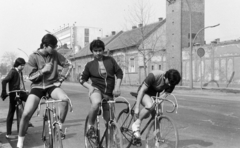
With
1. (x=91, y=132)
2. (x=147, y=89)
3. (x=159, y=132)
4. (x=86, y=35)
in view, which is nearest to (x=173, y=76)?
(x=147, y=89)

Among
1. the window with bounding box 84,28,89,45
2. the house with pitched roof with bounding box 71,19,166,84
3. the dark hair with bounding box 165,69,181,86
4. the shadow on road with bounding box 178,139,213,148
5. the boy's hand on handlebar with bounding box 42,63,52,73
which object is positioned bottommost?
the shadow on road with bounding box 178,139,213,148

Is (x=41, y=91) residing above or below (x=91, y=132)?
above

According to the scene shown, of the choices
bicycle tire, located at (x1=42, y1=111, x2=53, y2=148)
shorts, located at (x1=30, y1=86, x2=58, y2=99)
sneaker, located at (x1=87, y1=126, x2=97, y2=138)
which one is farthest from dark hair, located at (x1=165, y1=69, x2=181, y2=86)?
bicycle tire, located at (x1=42, y1=111, x2=53, y2=148)

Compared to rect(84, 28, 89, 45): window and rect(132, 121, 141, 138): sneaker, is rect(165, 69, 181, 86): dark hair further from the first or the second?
rect(84, 28, 89, 45): window

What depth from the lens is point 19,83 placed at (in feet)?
22.2

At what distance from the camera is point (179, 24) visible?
3303 cm

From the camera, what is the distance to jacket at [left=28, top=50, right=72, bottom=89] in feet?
14.3

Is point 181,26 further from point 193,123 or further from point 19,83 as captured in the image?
point 19,83

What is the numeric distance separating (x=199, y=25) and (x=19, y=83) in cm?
3063

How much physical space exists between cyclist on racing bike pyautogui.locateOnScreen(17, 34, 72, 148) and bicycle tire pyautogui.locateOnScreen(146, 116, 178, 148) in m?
1.40

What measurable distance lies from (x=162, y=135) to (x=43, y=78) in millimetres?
2060

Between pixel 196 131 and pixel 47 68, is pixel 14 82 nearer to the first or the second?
pixel 47 68

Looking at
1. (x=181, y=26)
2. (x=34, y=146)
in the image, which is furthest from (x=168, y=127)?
(x=181, y=26)

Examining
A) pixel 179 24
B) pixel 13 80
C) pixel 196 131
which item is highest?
pixel 179 24
